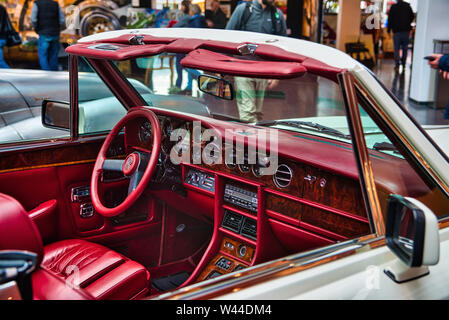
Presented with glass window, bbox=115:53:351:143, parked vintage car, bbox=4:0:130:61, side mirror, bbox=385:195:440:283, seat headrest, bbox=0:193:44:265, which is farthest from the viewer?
parked vintage car, bbox=4:0:130:61

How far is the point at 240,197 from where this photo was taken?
2.39 meters

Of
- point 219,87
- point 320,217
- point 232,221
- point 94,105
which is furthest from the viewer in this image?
point 94,105

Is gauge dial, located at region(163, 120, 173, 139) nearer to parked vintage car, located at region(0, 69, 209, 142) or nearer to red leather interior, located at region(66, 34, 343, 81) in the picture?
parked vintage car, located at region(0, 69, 209, 142)

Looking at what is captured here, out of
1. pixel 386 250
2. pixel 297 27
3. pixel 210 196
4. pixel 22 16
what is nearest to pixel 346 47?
pixel 297 27

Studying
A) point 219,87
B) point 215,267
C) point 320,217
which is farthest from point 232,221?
point 219,87

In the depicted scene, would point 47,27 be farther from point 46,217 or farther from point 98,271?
point 98,271

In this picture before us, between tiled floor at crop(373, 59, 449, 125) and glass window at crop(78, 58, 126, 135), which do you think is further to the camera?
tiled floor at crop(373, 59, 449, 125)

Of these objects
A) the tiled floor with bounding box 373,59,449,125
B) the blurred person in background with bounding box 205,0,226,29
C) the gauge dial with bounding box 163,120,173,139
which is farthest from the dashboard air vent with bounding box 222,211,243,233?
the blurred person in background with bounding box 205,0,226,29

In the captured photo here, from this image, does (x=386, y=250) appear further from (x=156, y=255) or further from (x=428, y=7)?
(x=428, y=7)

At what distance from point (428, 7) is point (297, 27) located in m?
3.94

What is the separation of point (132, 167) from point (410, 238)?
133 centimetres

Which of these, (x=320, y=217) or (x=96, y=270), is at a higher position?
(x=320, y=217)

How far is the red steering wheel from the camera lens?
2.09m

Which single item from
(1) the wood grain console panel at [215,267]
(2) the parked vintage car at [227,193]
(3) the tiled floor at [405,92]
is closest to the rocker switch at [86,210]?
(2) the parked vintage car at [227,193]
